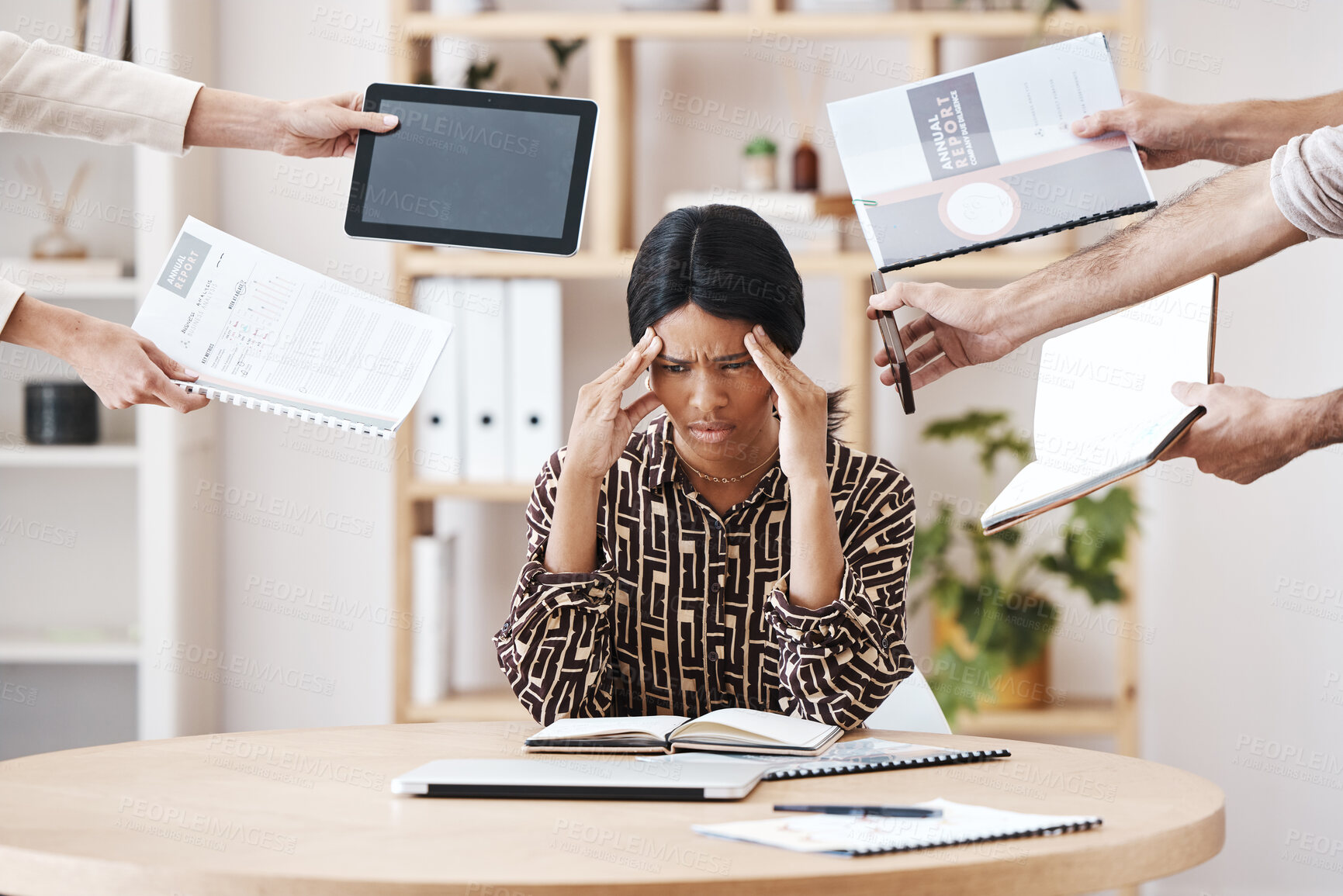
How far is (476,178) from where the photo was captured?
1.51 m

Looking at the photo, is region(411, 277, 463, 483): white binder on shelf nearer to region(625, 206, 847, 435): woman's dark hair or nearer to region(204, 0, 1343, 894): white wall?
region(204, 0, 1343, 894): white wall

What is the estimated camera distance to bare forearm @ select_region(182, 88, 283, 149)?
1.62 metres

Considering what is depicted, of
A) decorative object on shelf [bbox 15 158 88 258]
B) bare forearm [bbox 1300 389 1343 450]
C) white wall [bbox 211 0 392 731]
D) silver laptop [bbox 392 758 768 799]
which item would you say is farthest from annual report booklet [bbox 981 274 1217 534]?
decorative object on shelf [bbox 15 158 88 258]

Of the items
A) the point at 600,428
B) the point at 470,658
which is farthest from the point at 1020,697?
the point at 600,428

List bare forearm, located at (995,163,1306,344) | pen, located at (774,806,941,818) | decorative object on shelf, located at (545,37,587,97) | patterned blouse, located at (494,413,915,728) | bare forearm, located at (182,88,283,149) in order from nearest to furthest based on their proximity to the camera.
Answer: pen, located at (774,806,941,818) → bare forearm, located at (995,163,1306,344) → patterned blouse, located at (494,413,915,728) → bare forearm, located at (182,88,283,149) → decorative object on shelf, located at (545,37,587,97)

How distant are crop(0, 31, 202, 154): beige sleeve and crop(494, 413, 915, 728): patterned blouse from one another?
709 mm

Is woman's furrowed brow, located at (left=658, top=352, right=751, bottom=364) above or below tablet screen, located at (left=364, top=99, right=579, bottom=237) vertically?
below

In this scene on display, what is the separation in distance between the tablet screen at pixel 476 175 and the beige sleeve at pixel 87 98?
326 mm

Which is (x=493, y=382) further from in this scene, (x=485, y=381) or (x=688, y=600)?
(x=688, y=600)

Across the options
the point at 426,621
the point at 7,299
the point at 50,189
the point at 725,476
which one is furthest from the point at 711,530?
the point at 50,189

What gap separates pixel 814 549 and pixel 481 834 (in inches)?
24.1

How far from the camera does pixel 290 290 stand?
144cm

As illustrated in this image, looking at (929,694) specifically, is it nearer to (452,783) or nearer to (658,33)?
(452,783)

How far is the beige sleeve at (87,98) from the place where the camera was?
155 centimetres
